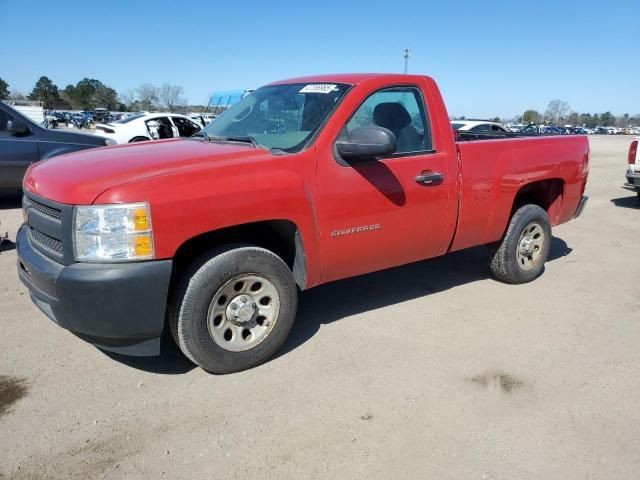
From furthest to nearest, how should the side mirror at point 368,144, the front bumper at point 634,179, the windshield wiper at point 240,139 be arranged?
the front bumper at point 634,179, the windshield wiper at point 240,139, the side mirror at point 368,144

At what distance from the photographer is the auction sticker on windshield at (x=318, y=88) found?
3750 mm

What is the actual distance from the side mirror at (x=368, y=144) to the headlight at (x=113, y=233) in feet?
4.49

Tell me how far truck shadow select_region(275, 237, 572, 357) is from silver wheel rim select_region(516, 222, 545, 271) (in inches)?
17.7

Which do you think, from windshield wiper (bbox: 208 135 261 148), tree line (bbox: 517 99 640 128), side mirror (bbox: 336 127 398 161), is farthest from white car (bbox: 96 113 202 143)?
tree line (bbox: 517 99 640 128)

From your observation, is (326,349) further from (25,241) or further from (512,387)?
(25,241)

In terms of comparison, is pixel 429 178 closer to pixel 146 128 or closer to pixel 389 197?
pixel 389 197

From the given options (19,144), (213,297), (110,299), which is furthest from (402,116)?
(19,144)

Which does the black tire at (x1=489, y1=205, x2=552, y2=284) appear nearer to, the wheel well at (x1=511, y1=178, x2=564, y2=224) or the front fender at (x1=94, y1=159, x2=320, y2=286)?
the wheel well at (x1=511, y1=178, x2=564, y2=224)

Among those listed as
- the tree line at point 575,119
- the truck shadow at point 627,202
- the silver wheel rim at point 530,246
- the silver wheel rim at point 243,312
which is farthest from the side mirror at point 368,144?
the tree line at point 575,119

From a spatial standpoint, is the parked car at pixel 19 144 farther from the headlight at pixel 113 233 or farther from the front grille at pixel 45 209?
the headlight at pixel 113 233

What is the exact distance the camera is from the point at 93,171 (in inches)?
117

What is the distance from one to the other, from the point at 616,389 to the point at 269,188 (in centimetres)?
257

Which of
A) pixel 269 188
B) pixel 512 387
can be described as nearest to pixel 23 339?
pixel 269 188

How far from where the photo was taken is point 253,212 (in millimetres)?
3057
